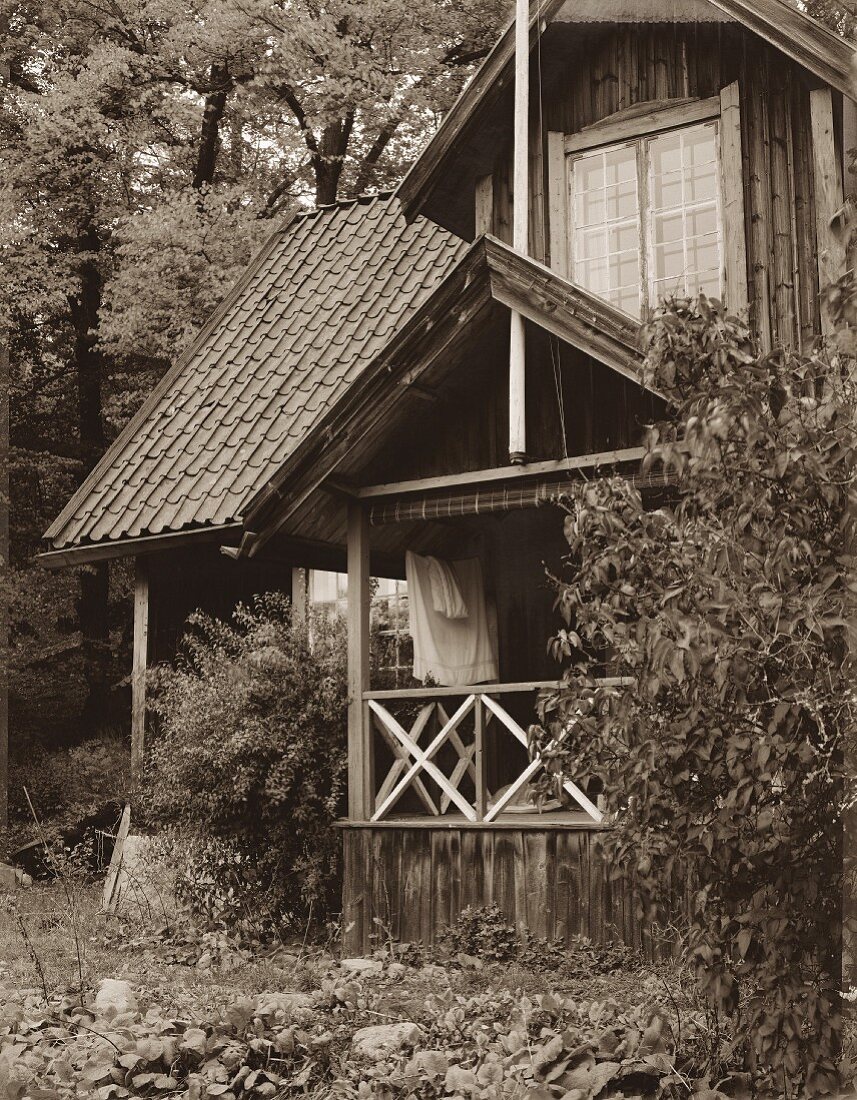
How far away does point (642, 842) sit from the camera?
575cm

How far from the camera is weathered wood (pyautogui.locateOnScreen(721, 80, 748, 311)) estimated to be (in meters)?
10.5

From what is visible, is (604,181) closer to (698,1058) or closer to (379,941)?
(379,941)

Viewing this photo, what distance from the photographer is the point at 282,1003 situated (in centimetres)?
707

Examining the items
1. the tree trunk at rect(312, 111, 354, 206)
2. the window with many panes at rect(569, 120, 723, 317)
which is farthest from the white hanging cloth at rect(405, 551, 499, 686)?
the tree trunk at rect(312, 111, 354, 206)

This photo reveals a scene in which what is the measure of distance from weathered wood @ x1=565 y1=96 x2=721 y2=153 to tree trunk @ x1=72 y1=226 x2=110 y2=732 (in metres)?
10.1

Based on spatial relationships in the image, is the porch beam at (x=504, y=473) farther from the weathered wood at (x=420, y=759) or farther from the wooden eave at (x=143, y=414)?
the wooden eave at (x=143, y=414)

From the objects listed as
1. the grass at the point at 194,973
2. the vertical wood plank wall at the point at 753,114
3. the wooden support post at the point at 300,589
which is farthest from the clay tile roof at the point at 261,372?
the grass at the point at 194,973

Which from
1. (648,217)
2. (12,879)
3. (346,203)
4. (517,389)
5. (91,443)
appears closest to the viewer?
(517,389)

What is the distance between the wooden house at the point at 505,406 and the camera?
951cm

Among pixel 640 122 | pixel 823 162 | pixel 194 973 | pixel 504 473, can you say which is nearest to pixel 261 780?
pixel 194 973

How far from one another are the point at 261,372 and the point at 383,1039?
9.19m

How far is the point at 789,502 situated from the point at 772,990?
78.0 inches

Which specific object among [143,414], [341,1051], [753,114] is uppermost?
[753,114]

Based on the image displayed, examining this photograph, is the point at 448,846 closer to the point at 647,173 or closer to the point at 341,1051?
the point at 341,1051
